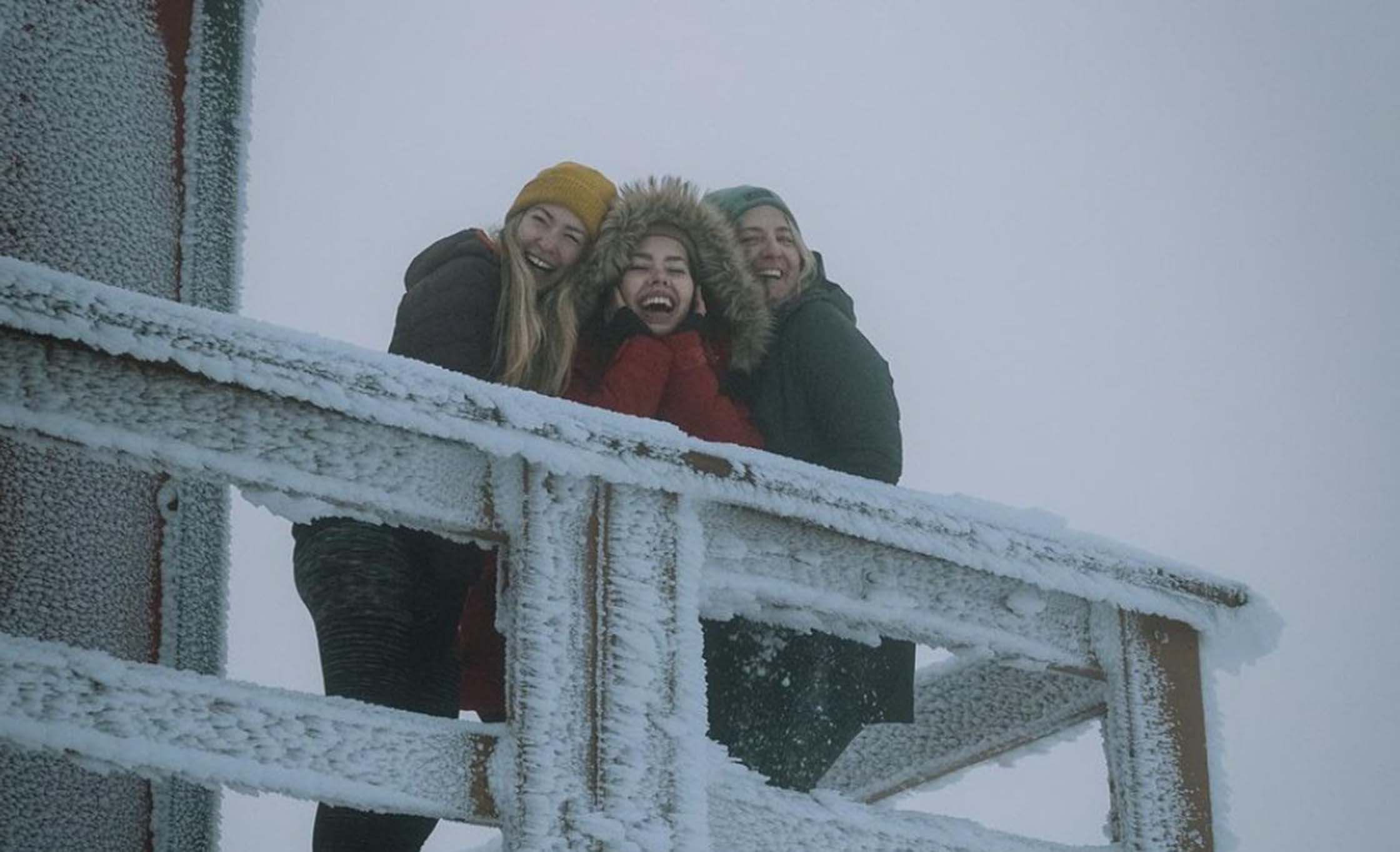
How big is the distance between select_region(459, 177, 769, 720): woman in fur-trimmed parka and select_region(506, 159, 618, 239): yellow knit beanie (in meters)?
0.03

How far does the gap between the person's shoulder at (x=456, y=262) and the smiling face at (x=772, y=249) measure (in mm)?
534

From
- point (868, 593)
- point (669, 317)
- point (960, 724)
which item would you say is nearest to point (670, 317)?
point (669, 317)

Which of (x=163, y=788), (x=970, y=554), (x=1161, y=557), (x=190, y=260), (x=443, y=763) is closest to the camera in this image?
(x=443, y=763)

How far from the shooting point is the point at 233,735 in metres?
1.27

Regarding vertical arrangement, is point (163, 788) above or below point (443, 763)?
above

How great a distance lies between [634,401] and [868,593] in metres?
0.97

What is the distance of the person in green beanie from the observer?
2.23 meters

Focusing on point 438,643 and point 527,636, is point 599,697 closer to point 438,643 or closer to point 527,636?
point 527,636

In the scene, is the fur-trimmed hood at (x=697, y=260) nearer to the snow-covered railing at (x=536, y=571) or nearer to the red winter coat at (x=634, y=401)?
the red winter coat at (x=634, y=401)

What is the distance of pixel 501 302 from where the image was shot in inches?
103

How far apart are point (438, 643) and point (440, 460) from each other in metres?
0.83

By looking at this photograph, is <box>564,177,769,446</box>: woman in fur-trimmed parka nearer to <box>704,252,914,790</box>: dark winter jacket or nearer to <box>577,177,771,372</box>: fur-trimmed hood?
<box>577,177,771,372</box>: fur-trimmed hood

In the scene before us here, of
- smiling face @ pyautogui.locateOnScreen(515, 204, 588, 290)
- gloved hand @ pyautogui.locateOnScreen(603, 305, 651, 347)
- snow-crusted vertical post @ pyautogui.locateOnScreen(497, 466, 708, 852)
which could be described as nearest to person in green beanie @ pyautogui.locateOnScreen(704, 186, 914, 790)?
gloved hand @ pyautogui.locateOnScreen(603, 305, 651, 347)

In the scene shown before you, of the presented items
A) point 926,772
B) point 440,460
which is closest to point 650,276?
point 926,772
